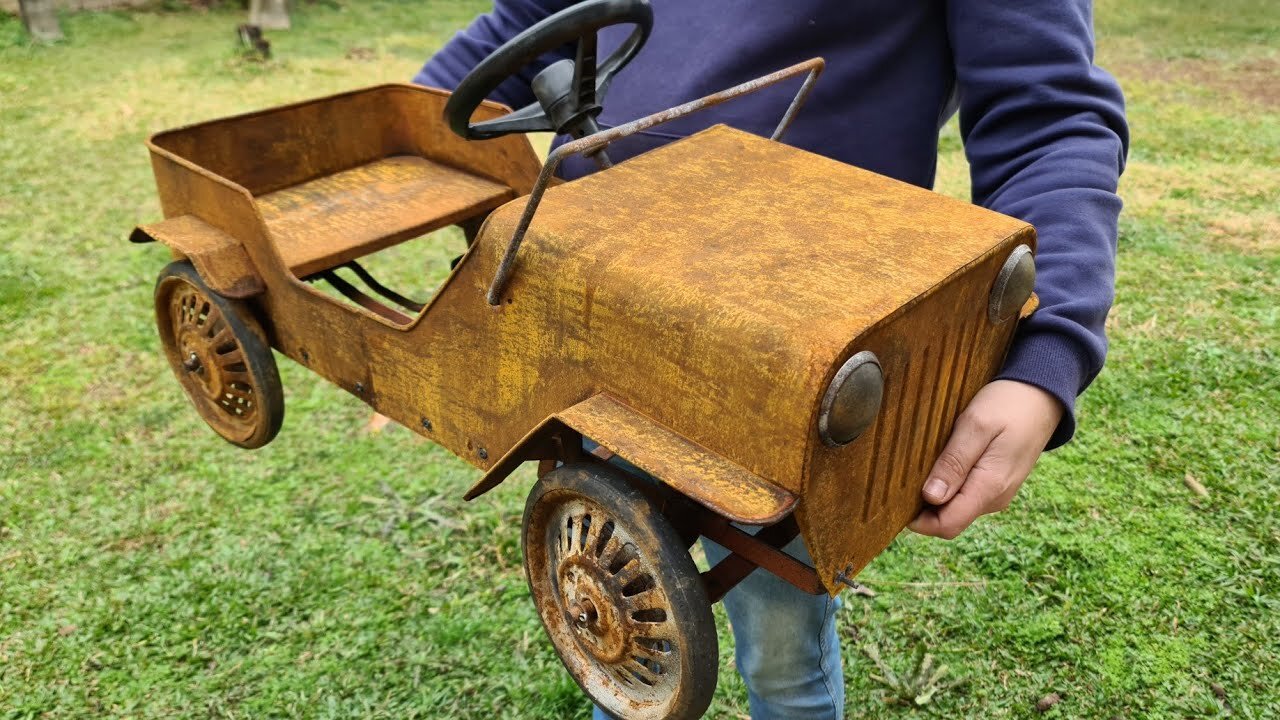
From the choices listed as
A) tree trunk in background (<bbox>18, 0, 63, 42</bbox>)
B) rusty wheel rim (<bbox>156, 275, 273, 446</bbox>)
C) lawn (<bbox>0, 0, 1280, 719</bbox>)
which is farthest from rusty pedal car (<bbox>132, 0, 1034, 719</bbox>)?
tree trunk in background (<bbox>18, 0, 63, 42</bbox>)

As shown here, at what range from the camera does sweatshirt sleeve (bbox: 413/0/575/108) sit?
215 cm

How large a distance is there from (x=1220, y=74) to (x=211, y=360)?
7.64m

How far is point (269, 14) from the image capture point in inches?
347

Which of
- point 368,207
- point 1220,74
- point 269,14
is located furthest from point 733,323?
point 269,14

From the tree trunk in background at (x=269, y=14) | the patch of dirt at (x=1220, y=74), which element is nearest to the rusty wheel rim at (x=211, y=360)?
the patch of dirt at (x=1220, y=74)

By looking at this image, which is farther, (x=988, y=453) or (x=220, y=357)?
(x=220, y=357)

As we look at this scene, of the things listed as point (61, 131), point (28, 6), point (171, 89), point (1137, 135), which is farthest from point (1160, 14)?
point (28, 6)

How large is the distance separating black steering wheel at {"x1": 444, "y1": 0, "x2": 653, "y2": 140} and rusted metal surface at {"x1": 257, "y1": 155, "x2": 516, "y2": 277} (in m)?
0.45

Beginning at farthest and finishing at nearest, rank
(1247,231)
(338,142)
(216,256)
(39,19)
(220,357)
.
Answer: (39,19) < (1247,231) < (338,142) < (220,357) < (216,256)

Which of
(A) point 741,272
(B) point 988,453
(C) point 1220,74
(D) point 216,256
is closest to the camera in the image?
(A) point 741,272

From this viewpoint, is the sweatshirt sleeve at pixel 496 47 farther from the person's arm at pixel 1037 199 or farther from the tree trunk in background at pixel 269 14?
Result: the tree trunk in background at pixel 269 14

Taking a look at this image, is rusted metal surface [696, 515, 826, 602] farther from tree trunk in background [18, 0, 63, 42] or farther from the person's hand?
tree trunk in background [18, 0, 63, 42]

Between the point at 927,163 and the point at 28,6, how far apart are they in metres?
8.33

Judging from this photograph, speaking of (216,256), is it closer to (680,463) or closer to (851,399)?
(680,463)
